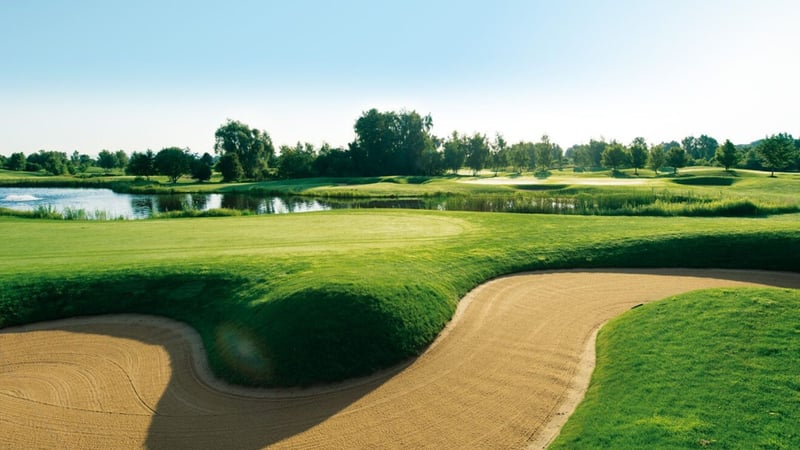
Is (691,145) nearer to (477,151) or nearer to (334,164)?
(477,151)

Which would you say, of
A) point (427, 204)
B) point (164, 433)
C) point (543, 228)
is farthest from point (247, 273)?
point (427, 204)

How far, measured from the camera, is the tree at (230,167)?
102 metres

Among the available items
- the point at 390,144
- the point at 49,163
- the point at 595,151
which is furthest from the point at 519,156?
the point at 49,163

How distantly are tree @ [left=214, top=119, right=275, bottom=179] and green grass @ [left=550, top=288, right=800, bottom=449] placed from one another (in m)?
110

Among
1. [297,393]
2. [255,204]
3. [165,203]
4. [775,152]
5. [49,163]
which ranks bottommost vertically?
[297,393]

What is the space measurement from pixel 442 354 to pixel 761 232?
697 inches

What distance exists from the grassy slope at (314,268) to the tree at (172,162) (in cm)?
7812

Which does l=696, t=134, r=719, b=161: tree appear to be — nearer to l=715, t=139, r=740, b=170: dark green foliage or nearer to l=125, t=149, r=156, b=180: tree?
l=715, t=139, r=740, b=170: dark green foliage

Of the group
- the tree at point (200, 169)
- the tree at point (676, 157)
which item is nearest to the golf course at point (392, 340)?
the tree at point (676, 157)

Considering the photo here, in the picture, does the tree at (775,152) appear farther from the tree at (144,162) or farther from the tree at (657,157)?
the tree at (144,162)

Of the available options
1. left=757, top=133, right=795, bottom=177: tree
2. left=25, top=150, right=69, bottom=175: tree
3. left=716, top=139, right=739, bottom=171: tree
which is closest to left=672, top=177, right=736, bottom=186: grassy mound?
left=757, top=133, right=795, bottom=177: tree

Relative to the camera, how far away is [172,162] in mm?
97938

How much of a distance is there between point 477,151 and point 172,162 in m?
71.4

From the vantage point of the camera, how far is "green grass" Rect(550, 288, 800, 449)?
6.77 meters
